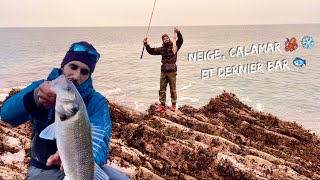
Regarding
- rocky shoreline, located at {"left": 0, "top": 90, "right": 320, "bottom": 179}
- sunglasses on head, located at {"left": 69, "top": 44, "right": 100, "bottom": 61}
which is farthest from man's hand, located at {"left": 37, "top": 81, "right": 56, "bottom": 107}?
rocky shoreline, located at {"left": 0, "top": 90, "right": 320, "bottom": 179}

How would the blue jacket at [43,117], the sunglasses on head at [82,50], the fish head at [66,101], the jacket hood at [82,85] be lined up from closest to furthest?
the fish head at [66,101]
the blue jacket at [43,117]
the sunglasses on head at [82,50]
the jacket hood at [82,85]

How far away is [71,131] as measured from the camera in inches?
116

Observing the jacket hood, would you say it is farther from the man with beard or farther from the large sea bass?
the man with beard

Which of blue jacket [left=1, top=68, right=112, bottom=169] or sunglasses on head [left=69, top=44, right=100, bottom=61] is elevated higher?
sunglasses on head [left=69, top=44, right=100, bottom=61]

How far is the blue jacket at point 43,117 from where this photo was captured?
14.7 ft

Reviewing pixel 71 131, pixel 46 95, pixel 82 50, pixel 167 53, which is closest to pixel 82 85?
pixel 82 50

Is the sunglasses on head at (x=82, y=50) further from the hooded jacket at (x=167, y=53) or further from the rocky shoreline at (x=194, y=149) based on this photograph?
the hooded jacket at (x=167, y=53)

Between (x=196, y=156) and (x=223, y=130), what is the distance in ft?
13.2

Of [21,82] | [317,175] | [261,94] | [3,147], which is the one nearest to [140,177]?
[3,147]

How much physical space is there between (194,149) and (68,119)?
387 inches

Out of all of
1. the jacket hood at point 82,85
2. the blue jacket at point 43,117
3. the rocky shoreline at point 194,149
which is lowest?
the rocky shoreline at point 194,149

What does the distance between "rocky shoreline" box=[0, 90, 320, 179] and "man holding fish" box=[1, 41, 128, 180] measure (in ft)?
10.9

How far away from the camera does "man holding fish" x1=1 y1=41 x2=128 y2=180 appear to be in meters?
2.95

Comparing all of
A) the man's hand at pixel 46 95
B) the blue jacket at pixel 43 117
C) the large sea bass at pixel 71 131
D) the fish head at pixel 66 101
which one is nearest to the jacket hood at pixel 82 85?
the blue jacket at pixel 43 117
